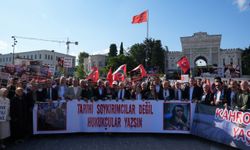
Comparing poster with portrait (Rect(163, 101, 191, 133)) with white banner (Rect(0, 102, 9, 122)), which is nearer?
white banner (Rect(0, 102, 9, 122))

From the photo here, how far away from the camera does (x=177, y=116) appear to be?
31.2 feet

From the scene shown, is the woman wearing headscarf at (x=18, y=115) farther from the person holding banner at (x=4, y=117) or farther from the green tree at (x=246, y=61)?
the green tree at (x=246, y=61)

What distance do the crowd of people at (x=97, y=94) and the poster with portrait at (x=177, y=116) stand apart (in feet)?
1.25

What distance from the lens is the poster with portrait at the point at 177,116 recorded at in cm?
948

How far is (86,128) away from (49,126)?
1.25 metres

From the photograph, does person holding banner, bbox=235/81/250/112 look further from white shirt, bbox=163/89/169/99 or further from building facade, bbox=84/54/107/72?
building facade, bbox=84/54/107/72

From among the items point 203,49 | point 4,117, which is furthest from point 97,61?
point 4,117

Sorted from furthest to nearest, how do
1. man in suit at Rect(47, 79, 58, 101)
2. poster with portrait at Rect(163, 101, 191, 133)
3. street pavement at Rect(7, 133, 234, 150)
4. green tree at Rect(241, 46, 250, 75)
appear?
green tree at Rect(241, 46, 250, 75) < man in suit at Rect(47, 79, 58, 101) < poster with portrait at Rect(163, 101, 191, 133) < street pavement at Rect(7, 133, 234, 150)

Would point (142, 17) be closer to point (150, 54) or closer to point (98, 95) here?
point (98, 95)

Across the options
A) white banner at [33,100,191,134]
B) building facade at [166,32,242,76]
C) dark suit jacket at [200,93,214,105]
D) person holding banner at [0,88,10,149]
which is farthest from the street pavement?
building facade at [166,32,242,76]

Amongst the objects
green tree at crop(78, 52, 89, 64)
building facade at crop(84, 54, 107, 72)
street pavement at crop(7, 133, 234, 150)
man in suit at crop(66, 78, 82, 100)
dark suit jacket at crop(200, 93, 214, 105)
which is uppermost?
green tree at crop(78, 52, 89, 64)

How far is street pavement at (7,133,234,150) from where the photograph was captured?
314 inches

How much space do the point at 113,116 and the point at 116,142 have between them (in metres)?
1.28

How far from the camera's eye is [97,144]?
8.30 metres
